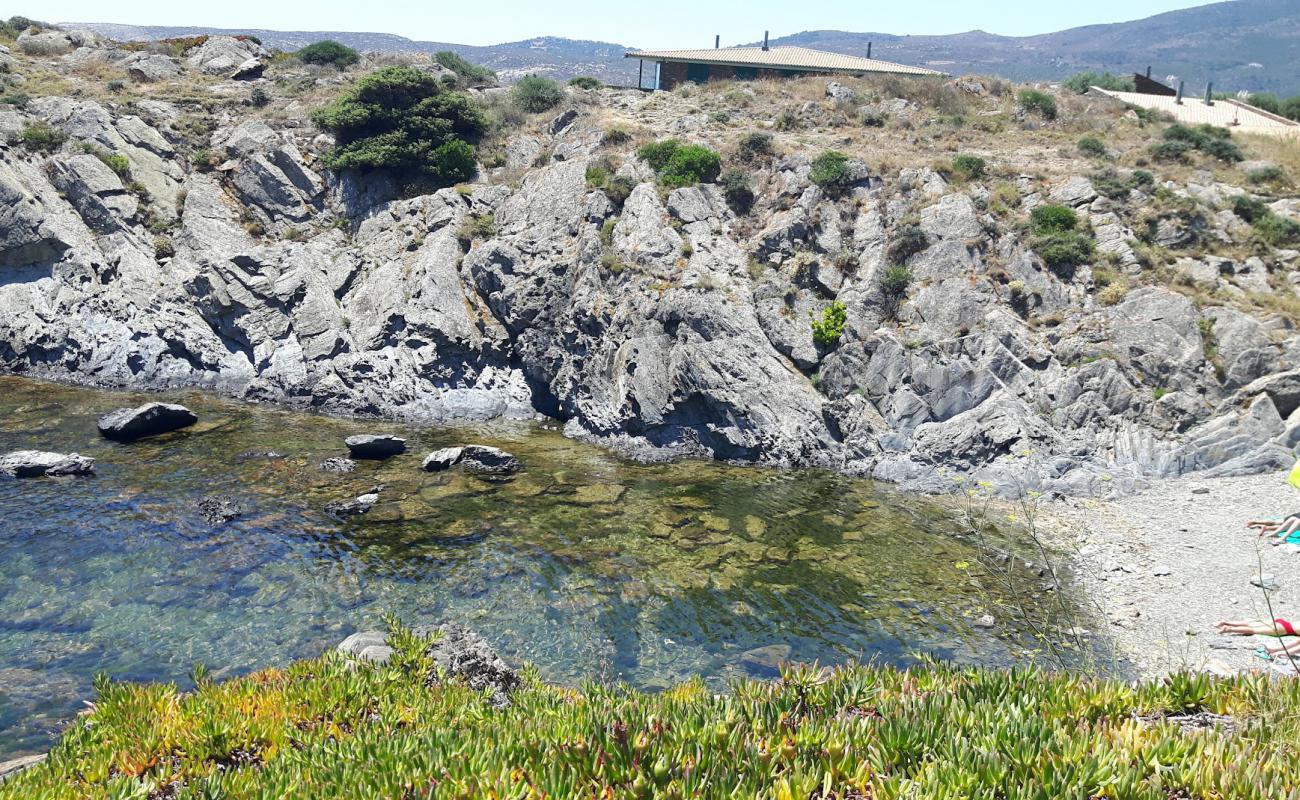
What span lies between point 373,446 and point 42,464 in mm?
9379

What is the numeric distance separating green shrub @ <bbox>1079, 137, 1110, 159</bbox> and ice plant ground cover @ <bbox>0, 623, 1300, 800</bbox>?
3944 cm

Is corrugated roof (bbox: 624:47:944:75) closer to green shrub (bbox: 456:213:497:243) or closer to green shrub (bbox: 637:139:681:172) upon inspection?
green shrub (bbox: 637:139:681:172)

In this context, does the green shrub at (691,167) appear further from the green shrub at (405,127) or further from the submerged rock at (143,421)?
the submerged rock at (143,421)

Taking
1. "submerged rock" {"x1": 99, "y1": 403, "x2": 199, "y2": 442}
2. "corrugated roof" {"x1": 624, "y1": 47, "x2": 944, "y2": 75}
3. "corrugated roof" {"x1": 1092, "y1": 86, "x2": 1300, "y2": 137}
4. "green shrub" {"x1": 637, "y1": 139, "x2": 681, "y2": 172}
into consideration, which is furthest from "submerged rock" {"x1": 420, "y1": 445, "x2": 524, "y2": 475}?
"corrugated roof" {"x1": 1092, "y1": 86, "x2": 1300, "y2": 137}

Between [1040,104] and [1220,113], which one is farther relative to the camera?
[1220,113]

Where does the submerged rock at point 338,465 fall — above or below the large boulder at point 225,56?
below

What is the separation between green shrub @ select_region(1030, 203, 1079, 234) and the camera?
107ft

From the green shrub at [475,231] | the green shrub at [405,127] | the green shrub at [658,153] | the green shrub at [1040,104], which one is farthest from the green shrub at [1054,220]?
the green shrub at [405,127]

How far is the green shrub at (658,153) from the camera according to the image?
38.5m

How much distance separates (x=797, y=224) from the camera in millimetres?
34500

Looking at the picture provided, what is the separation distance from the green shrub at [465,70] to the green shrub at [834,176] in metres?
31.3

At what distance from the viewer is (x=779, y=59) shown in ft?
191

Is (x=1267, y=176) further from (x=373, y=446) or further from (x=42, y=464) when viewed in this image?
(x=42, y=464)

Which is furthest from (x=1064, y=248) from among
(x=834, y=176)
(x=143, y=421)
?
(x=143, y=421)
